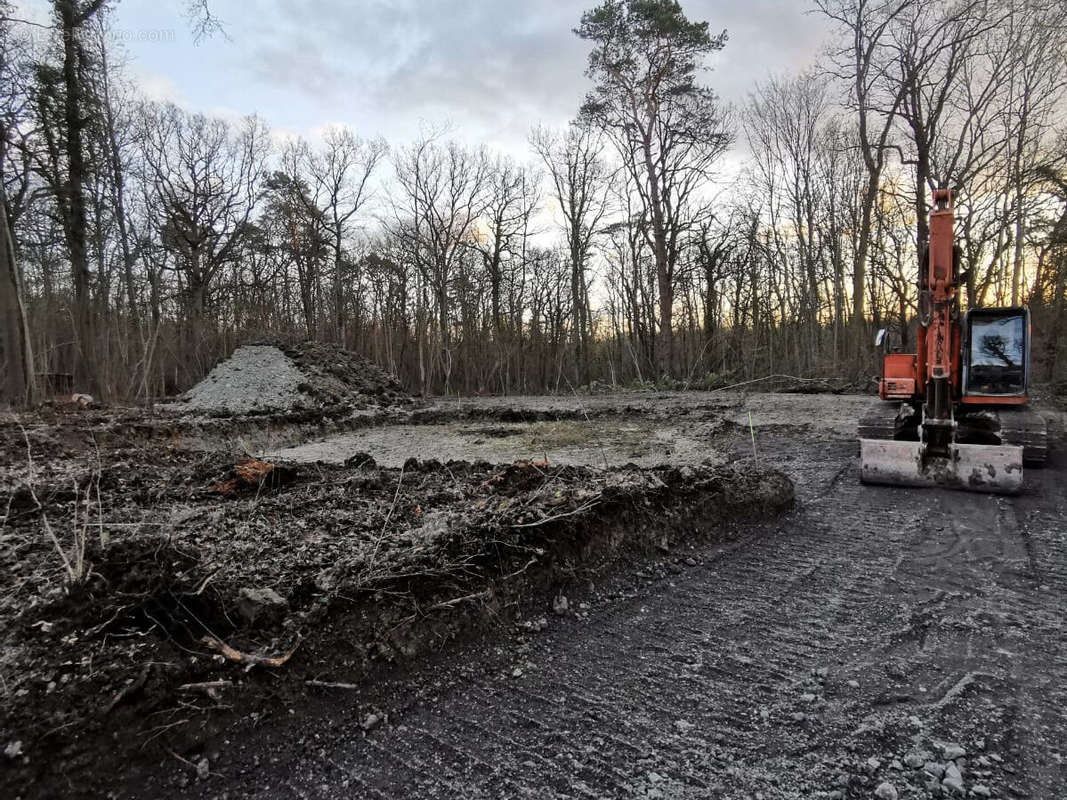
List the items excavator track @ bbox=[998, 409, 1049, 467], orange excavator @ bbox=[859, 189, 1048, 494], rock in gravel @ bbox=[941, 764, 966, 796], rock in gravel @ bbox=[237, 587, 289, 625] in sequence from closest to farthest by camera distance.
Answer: rock in gravel @ bbox=[941, 764, 966, 796], rock in gravel @ bbox=[237, 587, 289, 625], orange excavator @ bbox=[859, 189, 1048, 494], excavator track @ bbox=[998, 409, 1049, 467]

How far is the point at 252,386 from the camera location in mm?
13125

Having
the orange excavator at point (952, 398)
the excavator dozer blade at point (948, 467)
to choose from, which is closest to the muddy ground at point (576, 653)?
the excavator dozer blade at point (948, 467)

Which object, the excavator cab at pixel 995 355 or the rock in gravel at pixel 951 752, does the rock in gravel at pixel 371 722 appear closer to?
the rock in gravel at pixel 951 752

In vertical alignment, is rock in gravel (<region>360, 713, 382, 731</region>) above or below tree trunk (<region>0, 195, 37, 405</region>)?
below

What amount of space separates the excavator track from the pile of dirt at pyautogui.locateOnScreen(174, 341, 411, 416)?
40.3ft

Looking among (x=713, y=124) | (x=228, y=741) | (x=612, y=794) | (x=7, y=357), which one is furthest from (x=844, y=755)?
(x=713, y=124)

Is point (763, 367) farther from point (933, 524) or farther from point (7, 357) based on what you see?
point (7, 357)

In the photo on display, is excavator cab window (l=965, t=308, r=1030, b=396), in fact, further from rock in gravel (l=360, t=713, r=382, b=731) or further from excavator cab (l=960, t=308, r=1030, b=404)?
rock in gravel (l=360, t=713, r=382, b=731)

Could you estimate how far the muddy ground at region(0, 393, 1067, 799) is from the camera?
6.63ft

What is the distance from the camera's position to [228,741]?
6.89 ft

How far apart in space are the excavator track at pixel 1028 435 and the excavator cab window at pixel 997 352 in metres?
0.35

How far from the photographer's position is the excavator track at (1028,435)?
656 cm

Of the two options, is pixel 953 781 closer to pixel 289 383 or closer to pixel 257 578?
pixel 257 578

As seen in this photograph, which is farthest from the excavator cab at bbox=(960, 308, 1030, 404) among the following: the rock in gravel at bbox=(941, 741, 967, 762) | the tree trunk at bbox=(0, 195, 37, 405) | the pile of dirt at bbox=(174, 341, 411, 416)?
the tree trunk at bbox=(0, 195, 37, 405)
